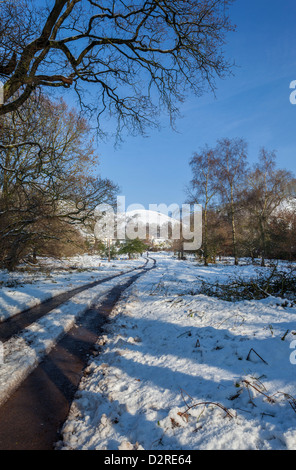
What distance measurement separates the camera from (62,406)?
8.32 ft

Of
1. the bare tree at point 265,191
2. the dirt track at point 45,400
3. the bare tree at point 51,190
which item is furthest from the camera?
the bare tree at point 265,191

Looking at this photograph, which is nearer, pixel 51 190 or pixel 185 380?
pixel 185 380

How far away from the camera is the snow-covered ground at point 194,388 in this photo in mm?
1915

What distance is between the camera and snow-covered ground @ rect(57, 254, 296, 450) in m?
1.92

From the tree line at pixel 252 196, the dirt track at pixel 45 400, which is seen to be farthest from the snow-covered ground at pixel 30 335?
the tree line at pixel 252 196

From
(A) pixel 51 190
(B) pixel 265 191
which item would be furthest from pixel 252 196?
(A) pixel 51 190

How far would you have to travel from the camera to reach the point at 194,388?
8.30 feet

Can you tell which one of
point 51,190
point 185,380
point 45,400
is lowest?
point 45,400

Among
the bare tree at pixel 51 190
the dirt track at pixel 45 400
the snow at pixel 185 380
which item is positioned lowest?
the dirt track at pixel 45 400

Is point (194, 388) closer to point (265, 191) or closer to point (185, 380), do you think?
point (185, 380)

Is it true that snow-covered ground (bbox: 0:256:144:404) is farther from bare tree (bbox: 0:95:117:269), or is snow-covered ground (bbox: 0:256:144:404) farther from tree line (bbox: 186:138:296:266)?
tree line (bbox: 186:138:296:266)

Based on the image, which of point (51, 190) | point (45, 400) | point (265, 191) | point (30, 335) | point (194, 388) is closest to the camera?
point (194, 388)

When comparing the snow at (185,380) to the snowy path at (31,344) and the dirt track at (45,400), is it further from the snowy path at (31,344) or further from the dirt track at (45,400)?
the dirt track at (45,400)
